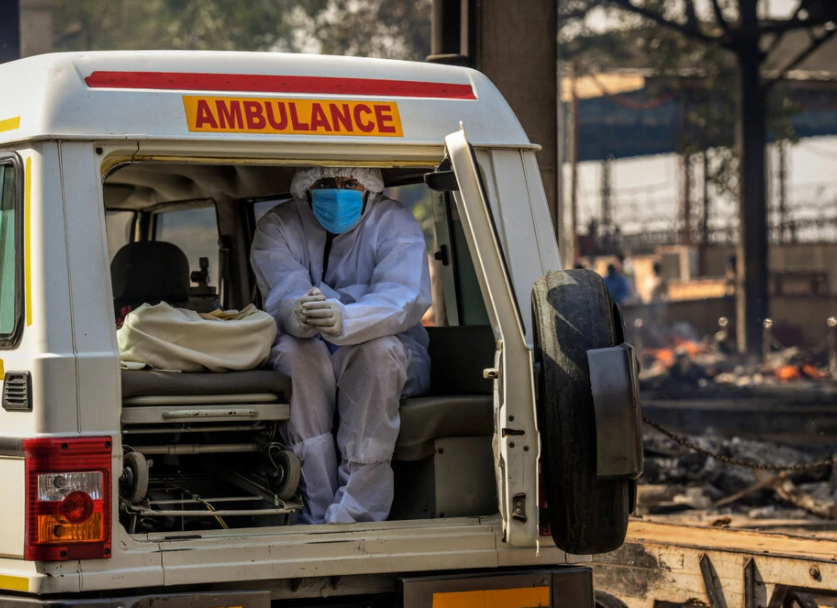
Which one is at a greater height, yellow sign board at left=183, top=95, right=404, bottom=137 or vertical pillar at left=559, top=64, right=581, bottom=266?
vertical pillar at left=559, top=64, right=581, bottom=266

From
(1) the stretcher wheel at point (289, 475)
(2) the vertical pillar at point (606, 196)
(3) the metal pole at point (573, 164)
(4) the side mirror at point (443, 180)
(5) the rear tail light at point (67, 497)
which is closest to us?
(5) the rear tail light at point (67, 497)

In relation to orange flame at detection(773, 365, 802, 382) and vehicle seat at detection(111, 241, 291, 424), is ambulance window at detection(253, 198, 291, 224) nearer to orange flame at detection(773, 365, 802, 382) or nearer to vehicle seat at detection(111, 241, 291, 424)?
vehicle seat at detection(111, 241, 291, 424)

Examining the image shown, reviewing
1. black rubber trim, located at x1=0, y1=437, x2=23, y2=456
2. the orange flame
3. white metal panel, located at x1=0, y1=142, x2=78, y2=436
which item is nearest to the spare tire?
white metal panel, located at x1=0, y1=142, x2=78, y2=436

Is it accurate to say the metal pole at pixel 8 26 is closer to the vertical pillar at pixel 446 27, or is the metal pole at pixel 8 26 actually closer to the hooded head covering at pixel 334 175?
the vertical pillar at pixel 446 27

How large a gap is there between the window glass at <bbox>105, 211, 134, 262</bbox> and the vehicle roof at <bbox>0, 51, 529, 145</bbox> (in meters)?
2.36

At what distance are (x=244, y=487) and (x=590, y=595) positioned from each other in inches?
51.7

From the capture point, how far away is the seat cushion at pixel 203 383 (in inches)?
170

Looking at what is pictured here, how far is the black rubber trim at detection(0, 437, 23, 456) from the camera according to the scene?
155 inches

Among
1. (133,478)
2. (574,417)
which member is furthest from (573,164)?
(133,478)

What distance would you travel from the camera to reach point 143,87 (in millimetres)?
4355

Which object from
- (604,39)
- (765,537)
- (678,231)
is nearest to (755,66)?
(604,39)

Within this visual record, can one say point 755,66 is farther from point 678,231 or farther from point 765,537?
point 765,537

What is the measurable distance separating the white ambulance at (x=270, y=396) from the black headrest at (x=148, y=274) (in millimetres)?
1230

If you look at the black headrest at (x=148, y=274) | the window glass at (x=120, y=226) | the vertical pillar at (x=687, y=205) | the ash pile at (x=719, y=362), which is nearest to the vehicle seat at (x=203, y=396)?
the black headrest at (x=148, y=274)
